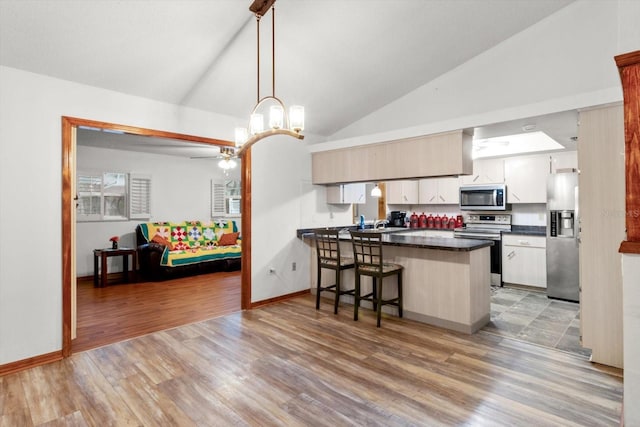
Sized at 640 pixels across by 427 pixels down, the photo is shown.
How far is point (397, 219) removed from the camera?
6953mm

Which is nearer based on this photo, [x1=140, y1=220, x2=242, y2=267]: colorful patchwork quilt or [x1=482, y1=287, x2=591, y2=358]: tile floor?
[x1=482, y1=287, x2=591, y2=358]: tile floor

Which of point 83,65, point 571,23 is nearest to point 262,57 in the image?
point 83,65

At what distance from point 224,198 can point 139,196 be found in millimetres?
1894

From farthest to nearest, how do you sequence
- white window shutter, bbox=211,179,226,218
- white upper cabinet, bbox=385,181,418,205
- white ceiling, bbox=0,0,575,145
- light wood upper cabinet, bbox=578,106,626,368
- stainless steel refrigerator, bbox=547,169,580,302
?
white window shutter, bbox=211,179,226,218 → white upper cabinet, bbox=385,181,418,205 → stainless steel refrigerator, bbox=547,169,580,302 → light wood upper cabinet, bbox=578,106,626,368 → white ceiling, bbox=0,0,575,145

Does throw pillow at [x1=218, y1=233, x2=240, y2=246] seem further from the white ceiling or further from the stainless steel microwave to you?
the stainless steel microwave

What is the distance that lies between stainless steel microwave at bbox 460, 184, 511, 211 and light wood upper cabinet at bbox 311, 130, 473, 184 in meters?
2.11

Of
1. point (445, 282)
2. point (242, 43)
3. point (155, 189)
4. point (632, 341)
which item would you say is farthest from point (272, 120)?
point (155, 189)

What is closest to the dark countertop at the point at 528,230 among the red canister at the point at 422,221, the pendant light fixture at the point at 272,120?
the red canister at the point at 422,221

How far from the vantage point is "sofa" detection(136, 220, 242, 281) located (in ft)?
20.6

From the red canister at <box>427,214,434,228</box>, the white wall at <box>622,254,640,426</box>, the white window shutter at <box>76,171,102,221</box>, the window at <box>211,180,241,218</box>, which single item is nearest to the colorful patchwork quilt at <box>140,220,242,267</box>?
the window at <box>211,180,241,218</box>

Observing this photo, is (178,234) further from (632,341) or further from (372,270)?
(632,341)

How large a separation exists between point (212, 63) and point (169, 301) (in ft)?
10.8

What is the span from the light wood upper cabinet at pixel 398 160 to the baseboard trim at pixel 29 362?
12.0 feet

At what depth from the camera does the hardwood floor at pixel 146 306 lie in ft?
12.1
